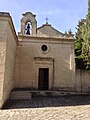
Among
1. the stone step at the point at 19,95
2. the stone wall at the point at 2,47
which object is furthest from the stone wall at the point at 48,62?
the stone wall at the point at 2,47

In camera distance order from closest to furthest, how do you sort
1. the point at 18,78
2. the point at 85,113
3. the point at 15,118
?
the point at 15,118 → the point at 85,113 → the point at 18,78

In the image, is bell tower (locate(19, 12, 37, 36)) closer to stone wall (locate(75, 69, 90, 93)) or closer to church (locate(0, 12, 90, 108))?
church (locate(0, 12, 90, 108))

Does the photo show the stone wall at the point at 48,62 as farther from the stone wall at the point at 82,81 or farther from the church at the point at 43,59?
the stone wall at the point at 82,81

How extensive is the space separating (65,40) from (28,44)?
3.40 metres

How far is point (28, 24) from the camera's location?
17.0 m

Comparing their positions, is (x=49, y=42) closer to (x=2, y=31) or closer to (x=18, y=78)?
(x=18, y=78)

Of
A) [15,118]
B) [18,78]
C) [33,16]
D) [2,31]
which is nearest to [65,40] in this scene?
[33,16]

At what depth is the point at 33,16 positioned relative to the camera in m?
17.0

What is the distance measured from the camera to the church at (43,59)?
16031 mm

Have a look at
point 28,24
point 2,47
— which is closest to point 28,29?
point 28,24

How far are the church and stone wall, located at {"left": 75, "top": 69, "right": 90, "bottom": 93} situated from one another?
0.29 feet

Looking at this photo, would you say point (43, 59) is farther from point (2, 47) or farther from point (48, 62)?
point (2, 47)

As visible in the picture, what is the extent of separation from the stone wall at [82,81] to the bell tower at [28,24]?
5445 millimetres

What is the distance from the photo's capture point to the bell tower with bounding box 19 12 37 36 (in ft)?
55.0
